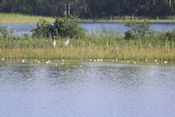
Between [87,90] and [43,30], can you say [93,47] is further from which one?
[87,90]

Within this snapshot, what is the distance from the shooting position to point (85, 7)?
60969mm

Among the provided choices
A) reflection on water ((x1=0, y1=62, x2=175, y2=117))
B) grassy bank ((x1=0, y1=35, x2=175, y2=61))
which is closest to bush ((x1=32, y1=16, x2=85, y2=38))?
grassy bank ((x1=0, y1=35, x2=175, y2=61))

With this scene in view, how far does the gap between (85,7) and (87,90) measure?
48.4 metres

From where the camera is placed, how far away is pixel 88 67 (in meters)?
17.5

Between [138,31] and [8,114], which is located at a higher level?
[138,31]

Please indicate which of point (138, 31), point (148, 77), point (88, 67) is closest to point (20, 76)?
point (88, 67)

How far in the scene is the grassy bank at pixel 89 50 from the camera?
19156mm

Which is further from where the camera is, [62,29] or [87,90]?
[62,29]

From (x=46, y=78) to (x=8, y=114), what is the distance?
5.02 meters

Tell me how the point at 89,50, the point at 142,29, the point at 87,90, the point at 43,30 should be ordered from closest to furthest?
the point at 87,90
the point at 89,50
the point at 43,30
the point at 142,29

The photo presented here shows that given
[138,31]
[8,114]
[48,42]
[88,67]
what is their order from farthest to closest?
[138,31] → [48,42] → [88,67] → [8,114]

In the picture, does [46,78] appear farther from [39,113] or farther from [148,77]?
[39,113]

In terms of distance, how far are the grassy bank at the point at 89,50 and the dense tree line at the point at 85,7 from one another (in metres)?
36.5

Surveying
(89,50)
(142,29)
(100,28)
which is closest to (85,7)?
(100,28)
